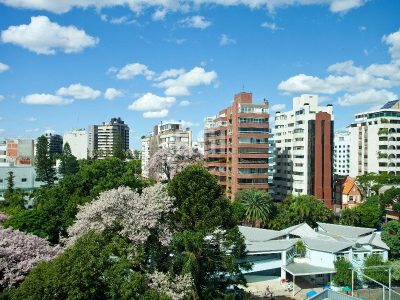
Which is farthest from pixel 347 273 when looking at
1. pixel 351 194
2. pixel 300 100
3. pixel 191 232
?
pixel 300 100

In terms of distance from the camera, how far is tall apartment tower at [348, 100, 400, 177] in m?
89.3

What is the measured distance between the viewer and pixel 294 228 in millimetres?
50375

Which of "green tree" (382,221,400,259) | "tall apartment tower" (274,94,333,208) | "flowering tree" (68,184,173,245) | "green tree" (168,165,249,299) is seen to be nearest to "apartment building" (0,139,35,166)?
"tall apartment tower" (274,94,333,208)

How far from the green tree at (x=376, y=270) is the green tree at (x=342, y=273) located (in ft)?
5.95

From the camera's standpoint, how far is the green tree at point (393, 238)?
46.1 m

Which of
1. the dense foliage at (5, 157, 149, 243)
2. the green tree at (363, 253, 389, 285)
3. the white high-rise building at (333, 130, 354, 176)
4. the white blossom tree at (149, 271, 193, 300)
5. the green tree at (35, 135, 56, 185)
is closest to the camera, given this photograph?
the white blossom tree at (149, 271, 193, 300)

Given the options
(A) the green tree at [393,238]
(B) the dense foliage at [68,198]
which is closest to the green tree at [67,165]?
(B) the dense foliage at [68,198]

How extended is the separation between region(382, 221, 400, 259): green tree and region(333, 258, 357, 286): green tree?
8315 millimetres

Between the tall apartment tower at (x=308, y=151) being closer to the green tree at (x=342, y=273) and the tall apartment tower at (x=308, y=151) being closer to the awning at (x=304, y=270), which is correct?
the awning at (x=304, y=270)

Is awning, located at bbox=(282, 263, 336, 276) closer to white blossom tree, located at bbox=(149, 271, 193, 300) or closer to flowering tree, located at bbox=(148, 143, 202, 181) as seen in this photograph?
white blossom tree, located at bbox=(149, 271, 193, 300)

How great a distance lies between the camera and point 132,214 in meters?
25.1

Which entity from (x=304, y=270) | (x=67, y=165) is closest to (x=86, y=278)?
(x=304, y=270)

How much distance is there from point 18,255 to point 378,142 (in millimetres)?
83683

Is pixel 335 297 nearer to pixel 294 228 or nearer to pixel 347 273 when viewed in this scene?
pixel 347 273
